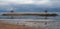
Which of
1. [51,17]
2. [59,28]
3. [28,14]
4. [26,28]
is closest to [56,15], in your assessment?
[51,17]

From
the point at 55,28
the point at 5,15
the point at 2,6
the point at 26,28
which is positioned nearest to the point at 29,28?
the point at 26,28

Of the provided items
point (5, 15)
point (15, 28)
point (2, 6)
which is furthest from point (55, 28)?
point (2, 6)

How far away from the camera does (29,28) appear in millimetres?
3639

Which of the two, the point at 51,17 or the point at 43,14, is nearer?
the point at 43,14

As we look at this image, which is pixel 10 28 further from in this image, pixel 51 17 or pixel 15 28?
pixel 51 17

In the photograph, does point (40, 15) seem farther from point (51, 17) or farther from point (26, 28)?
point (26, 28)

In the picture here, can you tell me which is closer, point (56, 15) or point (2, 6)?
point (56, 15)

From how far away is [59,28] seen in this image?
363cm

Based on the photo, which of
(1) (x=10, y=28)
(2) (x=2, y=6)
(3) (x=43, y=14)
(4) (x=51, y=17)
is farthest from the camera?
(2) (x=2, y=6)

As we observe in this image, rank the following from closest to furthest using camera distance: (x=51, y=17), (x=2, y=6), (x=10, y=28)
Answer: (x=10, y=28) → (x=51, y=17) → (x=2, y=6)

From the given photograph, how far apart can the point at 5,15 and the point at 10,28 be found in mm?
1931

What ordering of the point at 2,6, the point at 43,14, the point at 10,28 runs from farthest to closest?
1. the point at 2,6
2. the point at 43,14
3. the point at 10,28

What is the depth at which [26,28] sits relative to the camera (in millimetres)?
3604

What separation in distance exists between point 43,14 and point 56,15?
64 centimetres
